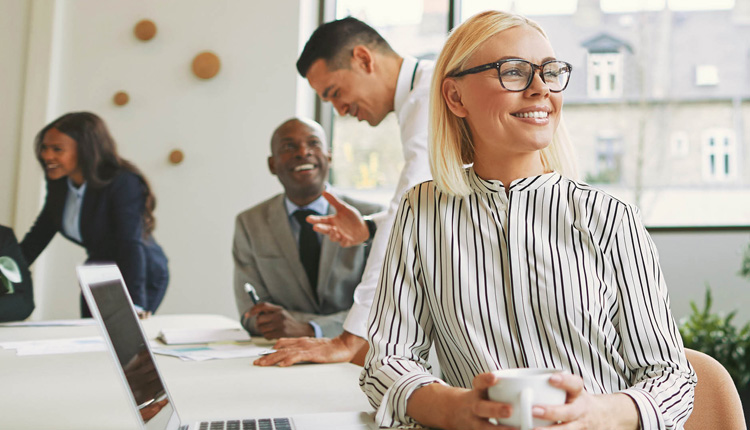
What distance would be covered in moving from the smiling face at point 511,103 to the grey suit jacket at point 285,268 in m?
1.36

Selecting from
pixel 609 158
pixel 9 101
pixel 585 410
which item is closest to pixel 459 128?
pixel 585 410

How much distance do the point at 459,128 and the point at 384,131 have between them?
3406mm

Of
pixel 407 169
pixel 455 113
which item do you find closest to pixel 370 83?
pixel 407 169

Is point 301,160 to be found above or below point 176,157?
below

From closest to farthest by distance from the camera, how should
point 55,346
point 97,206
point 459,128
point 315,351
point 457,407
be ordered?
point 457,407 < point 459,128 < point 315,351 < point 55,346 < point 97,206

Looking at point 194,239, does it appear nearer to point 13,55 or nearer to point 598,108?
point 13,55

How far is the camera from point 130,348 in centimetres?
95

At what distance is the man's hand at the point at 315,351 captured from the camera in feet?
5.66

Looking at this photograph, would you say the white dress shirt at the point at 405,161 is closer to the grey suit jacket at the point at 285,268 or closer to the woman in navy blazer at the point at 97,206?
the grey suit jacket at the point at 285,268

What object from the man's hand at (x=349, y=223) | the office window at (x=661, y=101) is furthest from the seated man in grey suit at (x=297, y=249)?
the office window at (x=661, y=101)

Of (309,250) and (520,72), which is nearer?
(520,72)

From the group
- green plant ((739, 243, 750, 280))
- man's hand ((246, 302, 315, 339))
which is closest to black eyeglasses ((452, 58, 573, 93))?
man's hand ((246, 302, 315, 339))

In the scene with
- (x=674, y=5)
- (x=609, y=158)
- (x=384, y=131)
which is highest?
(x=674, y=5)

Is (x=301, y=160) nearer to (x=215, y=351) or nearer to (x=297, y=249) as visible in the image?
(x=297, y=249)
